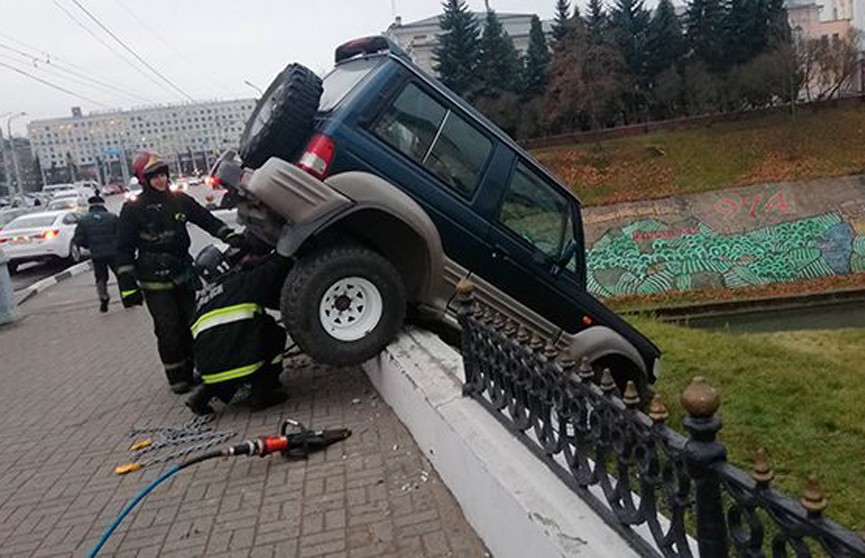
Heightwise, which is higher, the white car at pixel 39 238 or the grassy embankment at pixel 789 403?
the white car at pixel 39 238

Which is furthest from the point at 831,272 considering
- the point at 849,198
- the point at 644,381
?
the point at 644,381

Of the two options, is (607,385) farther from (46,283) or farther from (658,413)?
(46,283)

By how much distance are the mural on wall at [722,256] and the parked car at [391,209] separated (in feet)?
64.7

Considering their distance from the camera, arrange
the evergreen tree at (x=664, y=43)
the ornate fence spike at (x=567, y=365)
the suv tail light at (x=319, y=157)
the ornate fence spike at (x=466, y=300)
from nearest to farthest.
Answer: the ornate fence spike at (x=567, y=365) < the ornate fence spike at (x=466, y=300) < the suv tail light at (x=319, y=157) < the evergreen tree at (x=664, y=43)

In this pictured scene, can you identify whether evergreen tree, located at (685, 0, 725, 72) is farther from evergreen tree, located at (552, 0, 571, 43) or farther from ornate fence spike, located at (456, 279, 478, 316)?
ornate fence spike, located at (456, 279, 478, 316)

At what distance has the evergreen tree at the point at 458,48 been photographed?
47.3 metres

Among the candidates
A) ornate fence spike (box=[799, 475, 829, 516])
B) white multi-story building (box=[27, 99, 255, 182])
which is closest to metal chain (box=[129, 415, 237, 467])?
ornate fence spike (box=[799, 475, 829, 516])

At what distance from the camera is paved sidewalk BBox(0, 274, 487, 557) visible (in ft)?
12.2

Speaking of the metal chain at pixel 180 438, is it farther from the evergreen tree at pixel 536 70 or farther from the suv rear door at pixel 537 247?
the evergreen tree at pixel 536 70

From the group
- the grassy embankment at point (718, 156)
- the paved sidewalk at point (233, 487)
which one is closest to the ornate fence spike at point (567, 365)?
the paved sidewalk at point (233, 487)

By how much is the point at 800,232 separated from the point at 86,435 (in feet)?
87.0

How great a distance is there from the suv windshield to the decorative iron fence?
8.75ft

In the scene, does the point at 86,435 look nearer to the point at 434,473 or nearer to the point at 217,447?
the point at 217,447

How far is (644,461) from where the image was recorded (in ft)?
7.61
